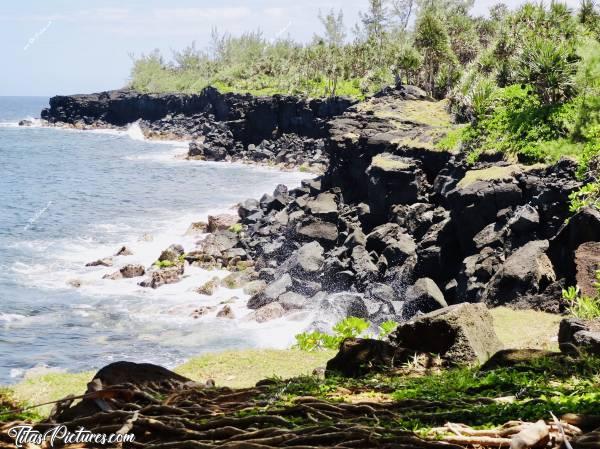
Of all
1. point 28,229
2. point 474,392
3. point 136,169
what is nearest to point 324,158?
point 136,169

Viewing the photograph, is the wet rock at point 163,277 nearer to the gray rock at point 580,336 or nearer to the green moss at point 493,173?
the green moss at point 493,173

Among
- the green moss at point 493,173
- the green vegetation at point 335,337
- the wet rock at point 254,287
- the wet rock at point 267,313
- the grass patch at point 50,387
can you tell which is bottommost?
the wet rock at point 267,313

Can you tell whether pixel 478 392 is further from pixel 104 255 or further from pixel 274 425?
pixel 104 255

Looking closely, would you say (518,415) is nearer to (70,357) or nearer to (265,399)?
(265,399)

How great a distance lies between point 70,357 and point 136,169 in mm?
49779

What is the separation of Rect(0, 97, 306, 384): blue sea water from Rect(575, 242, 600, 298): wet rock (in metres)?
10.9

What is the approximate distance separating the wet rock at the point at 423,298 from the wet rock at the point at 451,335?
10.5m

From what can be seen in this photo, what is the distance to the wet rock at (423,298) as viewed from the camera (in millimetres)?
21984

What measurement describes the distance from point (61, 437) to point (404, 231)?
23.4 meters

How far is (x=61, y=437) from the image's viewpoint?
A: 5.78 m

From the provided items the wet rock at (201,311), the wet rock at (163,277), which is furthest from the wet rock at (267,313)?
the wet rock at (163,277)

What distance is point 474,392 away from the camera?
756cm

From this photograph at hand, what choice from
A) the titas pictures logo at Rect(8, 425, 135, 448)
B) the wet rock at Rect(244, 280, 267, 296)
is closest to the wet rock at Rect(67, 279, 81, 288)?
the wet rock at Rect(244, 280, 267, 296)

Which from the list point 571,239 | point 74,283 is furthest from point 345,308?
point 74,283
